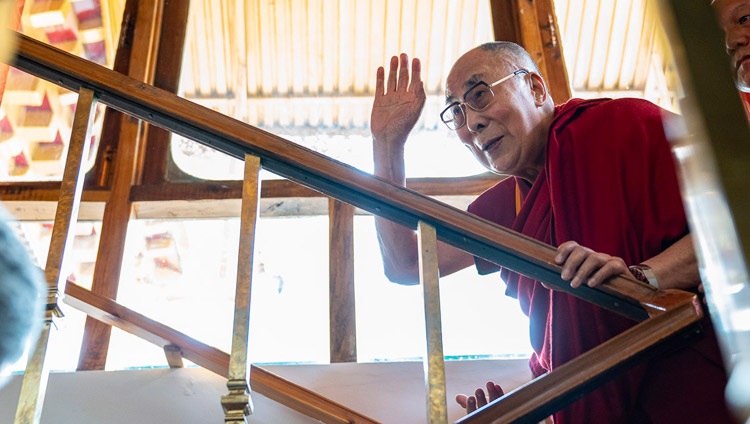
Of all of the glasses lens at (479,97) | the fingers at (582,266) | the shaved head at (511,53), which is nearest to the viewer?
the fingers at (582,266)

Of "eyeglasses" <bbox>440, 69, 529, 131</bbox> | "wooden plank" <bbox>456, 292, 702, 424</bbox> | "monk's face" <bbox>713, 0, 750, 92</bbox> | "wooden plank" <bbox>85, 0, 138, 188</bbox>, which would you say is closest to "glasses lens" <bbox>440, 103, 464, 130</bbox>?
"eyeglasses" <bbox>440, 69, 529, 131</bbox>

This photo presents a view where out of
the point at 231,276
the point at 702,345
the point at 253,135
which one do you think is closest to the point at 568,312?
the point at 702,345

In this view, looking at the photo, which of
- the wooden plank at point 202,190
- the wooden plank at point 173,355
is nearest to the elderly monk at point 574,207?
the wooden plank at point 173,355

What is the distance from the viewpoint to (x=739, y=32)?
1545 mm

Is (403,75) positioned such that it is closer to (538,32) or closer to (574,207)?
(574,207)

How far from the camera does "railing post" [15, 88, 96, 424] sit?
1.00m

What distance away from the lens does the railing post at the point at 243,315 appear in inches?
40.1

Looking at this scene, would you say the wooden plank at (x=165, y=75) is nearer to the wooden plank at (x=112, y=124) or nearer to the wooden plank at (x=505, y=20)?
the wooden plank at (x=112, y=124)

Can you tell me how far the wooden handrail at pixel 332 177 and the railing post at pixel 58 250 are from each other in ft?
0.20

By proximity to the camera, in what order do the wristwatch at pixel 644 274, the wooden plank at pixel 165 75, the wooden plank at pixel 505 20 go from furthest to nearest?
the wooden plank at pixel 505 20, the wooden plank at pixel 165 75, the wristwatch at pixel 644 274

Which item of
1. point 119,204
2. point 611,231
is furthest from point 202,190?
point 611,231

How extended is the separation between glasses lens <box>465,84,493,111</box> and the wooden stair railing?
937mm

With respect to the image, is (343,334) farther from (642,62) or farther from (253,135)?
(642,62)

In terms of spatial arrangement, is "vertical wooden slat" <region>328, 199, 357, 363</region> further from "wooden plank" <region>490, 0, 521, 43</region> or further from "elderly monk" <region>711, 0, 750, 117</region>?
"elderly monk" <region>711, 0, 750, 117</region>
